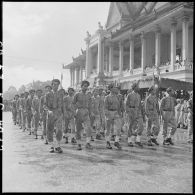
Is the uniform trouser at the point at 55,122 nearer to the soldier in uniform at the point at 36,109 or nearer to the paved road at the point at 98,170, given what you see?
the paved road at the point at 98,170

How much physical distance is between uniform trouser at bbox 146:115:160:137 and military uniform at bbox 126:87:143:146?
0.62 m

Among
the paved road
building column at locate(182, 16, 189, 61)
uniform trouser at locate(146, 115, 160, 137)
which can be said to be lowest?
the paved road

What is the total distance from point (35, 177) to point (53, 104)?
351cm

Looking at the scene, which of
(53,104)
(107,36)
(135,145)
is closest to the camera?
(53,104)

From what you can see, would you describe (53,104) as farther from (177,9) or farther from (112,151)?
(177,9)

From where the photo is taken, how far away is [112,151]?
9242 millimetres

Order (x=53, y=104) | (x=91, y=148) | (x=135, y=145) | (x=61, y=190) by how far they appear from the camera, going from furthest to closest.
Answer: (x=135, y=145), (x=91, y=148), (x=53, y=104), (x=61, y=190)

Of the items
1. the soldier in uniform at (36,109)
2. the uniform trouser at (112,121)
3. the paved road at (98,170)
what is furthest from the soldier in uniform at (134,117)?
the soldier in uniform at (36,109)

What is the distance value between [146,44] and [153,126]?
23184mm

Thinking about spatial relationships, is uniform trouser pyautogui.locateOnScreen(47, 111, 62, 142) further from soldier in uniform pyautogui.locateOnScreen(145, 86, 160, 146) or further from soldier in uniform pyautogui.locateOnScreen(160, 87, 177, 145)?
soldier in uniform pyautogui.locateOnScreen(160, 87, 177, 145)

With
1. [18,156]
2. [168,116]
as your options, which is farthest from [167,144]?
[18,156]

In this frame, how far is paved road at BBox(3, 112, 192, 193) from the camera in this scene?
5.24 meters

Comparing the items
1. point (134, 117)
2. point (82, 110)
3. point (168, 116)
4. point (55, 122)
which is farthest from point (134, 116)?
point (55, 122)

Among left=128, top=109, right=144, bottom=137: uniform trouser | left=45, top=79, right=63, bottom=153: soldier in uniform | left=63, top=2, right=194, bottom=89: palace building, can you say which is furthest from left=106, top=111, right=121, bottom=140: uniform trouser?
left=63, top=2, right=194, bottom=89: palace building
